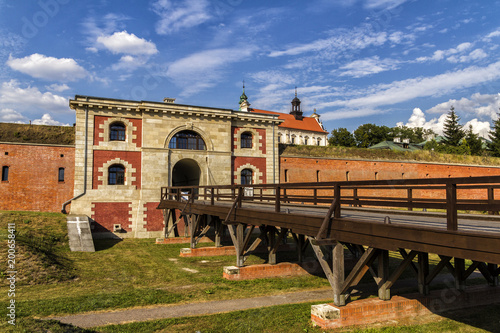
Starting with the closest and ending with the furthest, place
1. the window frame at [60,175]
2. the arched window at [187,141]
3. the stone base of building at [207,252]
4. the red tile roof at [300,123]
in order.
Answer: the stone base of building at [207,252] < the window frame at [60,175] < the arched window at [187,141] < the red tile roof at [300,123]

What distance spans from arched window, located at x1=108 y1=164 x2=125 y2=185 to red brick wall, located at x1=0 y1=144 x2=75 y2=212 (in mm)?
2231

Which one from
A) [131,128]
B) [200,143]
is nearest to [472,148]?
[200,143]

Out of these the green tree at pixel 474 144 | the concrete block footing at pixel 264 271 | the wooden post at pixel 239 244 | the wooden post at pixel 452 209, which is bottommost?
the concrete block footing at pixel 264 271

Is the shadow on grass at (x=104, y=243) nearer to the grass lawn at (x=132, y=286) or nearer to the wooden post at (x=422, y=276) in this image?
the grass lawn at (x=132, y=286)

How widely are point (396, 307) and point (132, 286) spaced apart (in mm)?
7518

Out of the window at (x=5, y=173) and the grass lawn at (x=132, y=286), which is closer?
the grass lawn at (x=132, y=286)

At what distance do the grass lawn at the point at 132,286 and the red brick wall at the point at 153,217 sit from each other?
5.03 metres

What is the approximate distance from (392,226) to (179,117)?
1975 cm

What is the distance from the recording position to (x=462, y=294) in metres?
9.13

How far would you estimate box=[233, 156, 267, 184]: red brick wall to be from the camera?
85.7ft

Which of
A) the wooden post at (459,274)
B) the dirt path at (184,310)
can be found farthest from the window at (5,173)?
the wooden post at (459,274)

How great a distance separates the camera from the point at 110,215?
22.6 meters

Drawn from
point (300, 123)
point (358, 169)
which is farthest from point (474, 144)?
point (358, 169)

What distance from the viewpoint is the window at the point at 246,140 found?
87.9 ft
